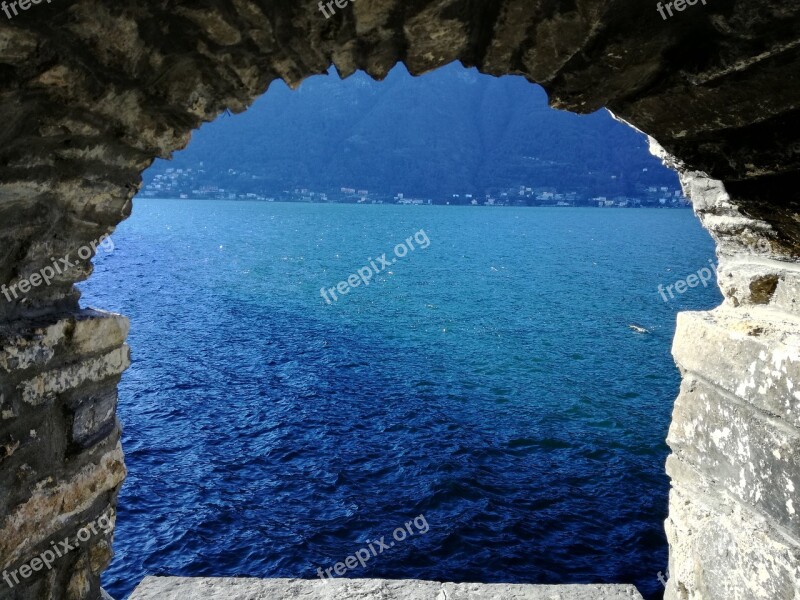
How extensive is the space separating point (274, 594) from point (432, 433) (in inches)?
371

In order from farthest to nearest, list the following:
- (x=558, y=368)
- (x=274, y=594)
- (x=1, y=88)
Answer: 1. (x=558, y=368)
2. (x=274, y=594)
3. (x=1, y=88)

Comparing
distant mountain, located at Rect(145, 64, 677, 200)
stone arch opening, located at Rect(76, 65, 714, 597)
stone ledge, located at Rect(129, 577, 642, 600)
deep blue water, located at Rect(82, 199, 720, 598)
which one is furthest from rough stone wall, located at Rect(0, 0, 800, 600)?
distant mountain, located at Rect(145, 64, 677, 200)

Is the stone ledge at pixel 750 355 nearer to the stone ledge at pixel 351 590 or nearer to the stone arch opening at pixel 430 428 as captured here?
the stone ledge at pixel 351 590

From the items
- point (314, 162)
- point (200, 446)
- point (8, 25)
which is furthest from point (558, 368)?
point (314, 162)

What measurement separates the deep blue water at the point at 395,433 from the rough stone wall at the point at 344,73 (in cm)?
632

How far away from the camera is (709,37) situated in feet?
7.04

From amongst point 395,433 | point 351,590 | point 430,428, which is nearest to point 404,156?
point 430,428

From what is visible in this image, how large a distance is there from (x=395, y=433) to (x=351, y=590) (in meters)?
9.15

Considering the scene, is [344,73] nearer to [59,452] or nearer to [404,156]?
[59,452]

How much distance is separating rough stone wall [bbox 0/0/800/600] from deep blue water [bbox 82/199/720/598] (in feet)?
20.7

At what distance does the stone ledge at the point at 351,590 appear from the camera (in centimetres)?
419

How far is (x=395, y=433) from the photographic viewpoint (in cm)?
1340

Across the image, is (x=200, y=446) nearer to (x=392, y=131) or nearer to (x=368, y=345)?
(x=368, y=345)

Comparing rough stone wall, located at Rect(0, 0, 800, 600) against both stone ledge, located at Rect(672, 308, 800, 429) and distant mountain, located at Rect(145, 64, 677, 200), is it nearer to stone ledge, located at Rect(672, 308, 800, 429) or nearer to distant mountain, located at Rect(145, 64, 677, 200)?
stone ledge, located at Rect(672, 308, 800, 429)
